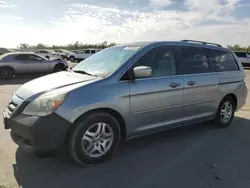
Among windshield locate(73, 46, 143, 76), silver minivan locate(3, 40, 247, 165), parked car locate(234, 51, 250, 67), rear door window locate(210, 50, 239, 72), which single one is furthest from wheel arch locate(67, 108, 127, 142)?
parked car locate(234, 51, 250, 67)

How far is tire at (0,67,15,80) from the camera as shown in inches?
580

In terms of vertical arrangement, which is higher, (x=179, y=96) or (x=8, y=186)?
(x=179, y=96)

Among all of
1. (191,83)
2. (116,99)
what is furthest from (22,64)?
(116,99)

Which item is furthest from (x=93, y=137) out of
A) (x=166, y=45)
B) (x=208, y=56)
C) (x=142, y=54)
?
(x=208, y=56)

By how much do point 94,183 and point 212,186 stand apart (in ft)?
4.66

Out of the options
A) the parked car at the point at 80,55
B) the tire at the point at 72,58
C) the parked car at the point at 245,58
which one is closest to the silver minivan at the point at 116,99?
the parked car at the point at 245,58

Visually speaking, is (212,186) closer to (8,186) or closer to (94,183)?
(94,183)

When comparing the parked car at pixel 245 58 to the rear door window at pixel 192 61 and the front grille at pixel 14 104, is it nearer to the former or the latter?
the rear door window at pixel 192 61

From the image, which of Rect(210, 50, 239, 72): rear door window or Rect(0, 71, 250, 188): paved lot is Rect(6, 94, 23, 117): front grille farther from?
Rect(210, 50, 239, 72): rear door window

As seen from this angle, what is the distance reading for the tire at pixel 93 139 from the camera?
365 cm

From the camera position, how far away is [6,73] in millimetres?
14820

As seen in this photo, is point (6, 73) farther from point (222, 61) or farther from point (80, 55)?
point (80, 55)

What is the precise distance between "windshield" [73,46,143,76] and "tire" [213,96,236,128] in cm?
238

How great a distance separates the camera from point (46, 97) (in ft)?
11.7
